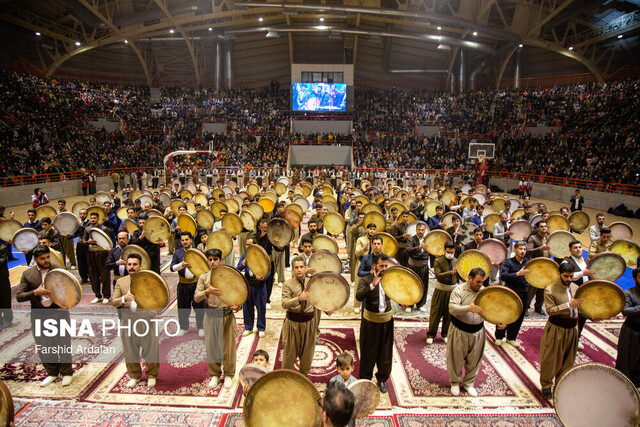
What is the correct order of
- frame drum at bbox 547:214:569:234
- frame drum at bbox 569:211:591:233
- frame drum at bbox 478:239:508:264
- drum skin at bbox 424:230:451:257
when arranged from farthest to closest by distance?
frame drum at bbox 569:211:591:233, frame drum at bbox 547:214:569:234, drum skin at bbox 424:230:451:257, frame drum at bbox 478:239:508:264

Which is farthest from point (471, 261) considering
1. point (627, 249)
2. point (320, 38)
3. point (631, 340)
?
point (320, 38)

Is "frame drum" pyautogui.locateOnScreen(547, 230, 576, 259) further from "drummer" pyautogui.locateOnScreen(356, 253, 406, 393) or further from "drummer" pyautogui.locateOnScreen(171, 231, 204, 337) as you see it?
"drummer" pyautogui.locateOnScreen(171, 231, 204, 337)

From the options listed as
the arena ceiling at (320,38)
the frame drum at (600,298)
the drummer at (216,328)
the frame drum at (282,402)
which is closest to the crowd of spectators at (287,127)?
the arena ceiling at (320,38)

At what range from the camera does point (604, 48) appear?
34312 millimetres

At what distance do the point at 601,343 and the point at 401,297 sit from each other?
189 inches

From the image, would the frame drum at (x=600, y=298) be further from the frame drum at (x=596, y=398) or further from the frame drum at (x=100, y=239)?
the frame drum at (x=100, y=239)

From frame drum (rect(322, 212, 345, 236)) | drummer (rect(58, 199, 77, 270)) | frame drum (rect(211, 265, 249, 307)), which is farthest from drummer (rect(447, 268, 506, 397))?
A: drummer (rect(58, 199, 77, 270))

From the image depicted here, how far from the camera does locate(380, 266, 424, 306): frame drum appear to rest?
193 inches

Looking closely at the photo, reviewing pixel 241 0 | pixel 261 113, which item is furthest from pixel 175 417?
pixel 261 113

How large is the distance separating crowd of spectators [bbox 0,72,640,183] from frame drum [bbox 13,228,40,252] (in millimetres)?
20233

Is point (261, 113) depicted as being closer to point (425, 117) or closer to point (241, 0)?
point (241, 0)

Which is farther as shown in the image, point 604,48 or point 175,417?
point 604,48

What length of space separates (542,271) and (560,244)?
279cm

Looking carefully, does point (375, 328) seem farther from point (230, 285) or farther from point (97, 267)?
point (97, 267)
